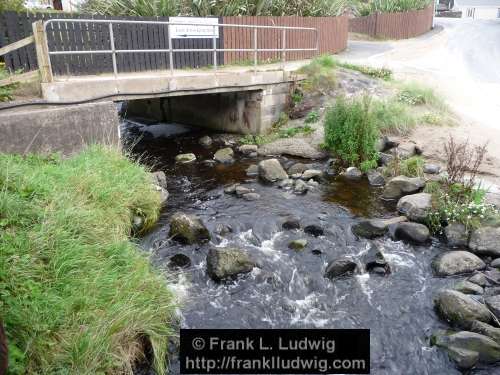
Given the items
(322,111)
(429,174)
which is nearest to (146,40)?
(322,111)

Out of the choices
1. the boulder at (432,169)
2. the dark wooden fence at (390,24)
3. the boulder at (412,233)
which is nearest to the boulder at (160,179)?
the boulder at (412,233)

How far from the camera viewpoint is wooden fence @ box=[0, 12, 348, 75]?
972cm

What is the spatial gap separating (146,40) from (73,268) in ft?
30.3

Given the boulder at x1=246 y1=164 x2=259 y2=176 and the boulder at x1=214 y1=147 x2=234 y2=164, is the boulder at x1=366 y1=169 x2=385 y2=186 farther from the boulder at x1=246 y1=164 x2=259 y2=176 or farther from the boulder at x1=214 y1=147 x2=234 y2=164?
the boulder at x1=214 y1=147 x2=234 y2=164

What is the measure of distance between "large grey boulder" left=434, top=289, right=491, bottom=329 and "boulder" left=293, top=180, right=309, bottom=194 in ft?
14.0

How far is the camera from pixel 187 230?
705cm

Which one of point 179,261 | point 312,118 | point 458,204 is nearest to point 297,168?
point 312,118

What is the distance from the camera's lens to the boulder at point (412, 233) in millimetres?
7328

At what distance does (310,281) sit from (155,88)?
5.91 m

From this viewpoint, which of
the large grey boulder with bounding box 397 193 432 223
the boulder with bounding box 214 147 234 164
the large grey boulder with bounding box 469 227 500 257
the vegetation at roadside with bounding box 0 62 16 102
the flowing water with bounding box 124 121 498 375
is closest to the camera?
the flowing water with bounding box 124 121 498 375

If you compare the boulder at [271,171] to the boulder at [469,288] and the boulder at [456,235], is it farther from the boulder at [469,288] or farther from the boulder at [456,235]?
the boulder at [469,288]

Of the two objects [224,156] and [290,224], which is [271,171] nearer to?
[224,156]

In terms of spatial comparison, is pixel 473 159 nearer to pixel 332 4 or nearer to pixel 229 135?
pixel 229 135

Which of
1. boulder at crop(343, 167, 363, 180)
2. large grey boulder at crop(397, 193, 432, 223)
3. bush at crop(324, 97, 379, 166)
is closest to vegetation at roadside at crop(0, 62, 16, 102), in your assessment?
bush at crop(324, 97, 379, 166)
